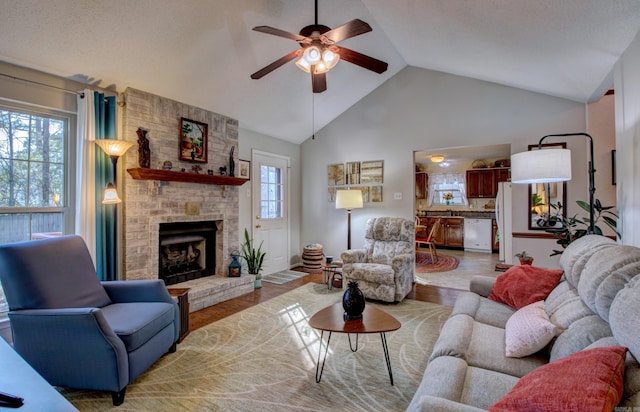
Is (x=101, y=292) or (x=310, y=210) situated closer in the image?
(x=101, y=292)

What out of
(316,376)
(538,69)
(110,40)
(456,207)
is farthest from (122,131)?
(456,207)

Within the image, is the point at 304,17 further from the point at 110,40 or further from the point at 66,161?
the point at 66,161

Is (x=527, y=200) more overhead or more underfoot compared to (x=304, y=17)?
more underfoot

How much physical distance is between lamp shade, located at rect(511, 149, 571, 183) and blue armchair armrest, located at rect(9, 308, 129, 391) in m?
3.28

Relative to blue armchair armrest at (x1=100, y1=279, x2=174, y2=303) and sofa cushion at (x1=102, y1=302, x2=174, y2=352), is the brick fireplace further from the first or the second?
sofa cushion at (x1=102, y1=302, x2=174, y2=352)

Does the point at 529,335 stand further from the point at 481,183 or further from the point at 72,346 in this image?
the point at 481,183

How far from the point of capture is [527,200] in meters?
4.23

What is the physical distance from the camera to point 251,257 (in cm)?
477

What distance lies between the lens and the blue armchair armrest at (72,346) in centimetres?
188

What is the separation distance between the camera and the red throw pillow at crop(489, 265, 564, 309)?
Answer: 2.26 meters

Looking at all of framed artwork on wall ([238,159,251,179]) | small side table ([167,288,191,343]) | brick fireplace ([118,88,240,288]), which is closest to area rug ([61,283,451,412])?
small side table ([167,288,191,343])

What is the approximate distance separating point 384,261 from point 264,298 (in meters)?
1.73

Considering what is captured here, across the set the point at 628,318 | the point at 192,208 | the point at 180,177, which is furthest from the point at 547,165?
the point at 192,208

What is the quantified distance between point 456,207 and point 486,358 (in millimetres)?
7520
